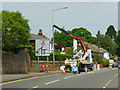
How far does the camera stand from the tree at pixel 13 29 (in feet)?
110

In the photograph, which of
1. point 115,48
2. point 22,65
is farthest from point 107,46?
point 22,65

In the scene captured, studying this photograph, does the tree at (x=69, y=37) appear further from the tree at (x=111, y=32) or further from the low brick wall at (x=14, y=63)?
the low brick wall at (x=14, y=63)

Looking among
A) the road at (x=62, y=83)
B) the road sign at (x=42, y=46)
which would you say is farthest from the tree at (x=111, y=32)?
the road at (x=62, y=83)

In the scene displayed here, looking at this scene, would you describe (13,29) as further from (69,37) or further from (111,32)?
(111,32)

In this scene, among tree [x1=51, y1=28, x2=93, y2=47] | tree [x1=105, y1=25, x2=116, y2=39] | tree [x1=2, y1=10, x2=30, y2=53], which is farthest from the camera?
tree [x1=105, y1=25, x2=116, y2=39]

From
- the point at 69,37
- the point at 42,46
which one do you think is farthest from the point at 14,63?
the point at 69,37

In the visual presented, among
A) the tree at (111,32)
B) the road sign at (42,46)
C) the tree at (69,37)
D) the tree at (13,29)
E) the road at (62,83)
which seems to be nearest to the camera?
the road at (62,83)

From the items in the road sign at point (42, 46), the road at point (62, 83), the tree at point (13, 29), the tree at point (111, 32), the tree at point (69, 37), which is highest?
the tree at point (111, 32)

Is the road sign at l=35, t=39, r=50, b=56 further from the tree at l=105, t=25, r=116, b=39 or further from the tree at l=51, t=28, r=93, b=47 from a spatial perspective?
the tree at l=105, t=25, r=116, b=39

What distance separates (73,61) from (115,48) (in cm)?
10421

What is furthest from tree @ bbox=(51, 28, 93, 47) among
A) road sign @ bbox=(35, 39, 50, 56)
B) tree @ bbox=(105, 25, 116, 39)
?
road sign @ bbox=(35, 39, 50, 56)

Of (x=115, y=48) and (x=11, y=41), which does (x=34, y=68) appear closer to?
(x=11, y=41)

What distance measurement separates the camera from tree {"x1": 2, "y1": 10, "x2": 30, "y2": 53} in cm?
3359

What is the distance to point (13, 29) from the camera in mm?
33688
